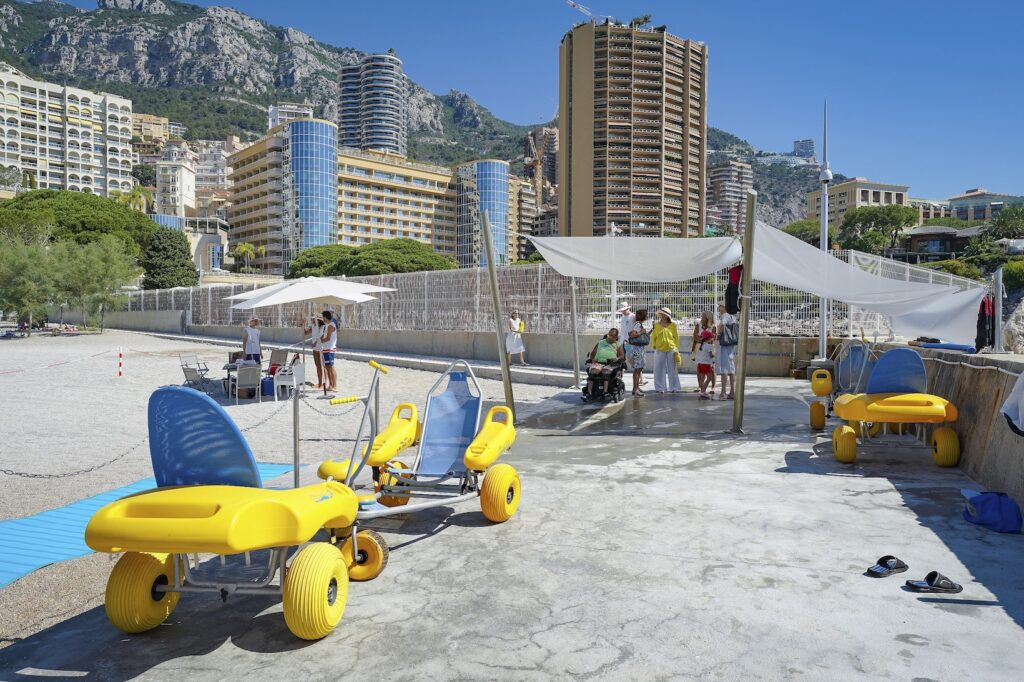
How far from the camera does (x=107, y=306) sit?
41.6 metres

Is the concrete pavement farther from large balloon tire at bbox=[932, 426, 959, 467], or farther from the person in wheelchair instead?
the person in wheelchair

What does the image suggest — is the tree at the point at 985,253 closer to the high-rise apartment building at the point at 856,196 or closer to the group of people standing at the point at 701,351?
the high-rise apartment building at the point at 856,196

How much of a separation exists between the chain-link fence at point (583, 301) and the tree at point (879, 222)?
113376mm

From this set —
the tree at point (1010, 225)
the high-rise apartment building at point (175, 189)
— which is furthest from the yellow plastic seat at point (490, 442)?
the high-rise apartment building at point (175, 189)

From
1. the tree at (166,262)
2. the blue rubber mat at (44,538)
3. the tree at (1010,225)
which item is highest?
the tree at (1010,225)

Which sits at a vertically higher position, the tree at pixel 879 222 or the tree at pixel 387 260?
the tree at pixel 879 222

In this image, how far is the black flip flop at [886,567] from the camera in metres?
3.79

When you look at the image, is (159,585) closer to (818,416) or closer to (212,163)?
(818,416)

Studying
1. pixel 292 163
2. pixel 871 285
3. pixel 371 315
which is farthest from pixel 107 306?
pixel 292 163

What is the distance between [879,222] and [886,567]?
443 feet

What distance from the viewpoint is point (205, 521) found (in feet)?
9.43

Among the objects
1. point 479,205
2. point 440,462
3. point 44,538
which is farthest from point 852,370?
point 479,205

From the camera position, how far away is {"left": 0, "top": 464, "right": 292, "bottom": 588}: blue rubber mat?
15.8 feet

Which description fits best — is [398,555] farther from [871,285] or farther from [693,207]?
[693,207]
